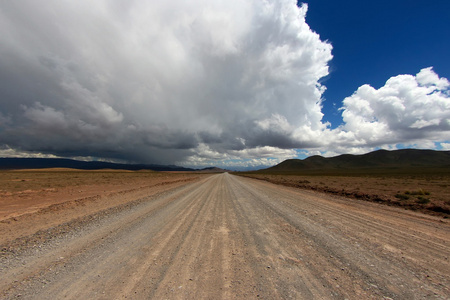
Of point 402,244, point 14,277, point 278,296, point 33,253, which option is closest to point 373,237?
point 402,244

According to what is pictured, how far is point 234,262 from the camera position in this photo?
4.61m

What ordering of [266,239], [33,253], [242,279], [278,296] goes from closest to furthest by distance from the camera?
[278,296] → [242,279] → [33,253] → [266,239]

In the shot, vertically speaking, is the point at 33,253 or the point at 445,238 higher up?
the point at 445,238

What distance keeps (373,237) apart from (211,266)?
545 centimetres

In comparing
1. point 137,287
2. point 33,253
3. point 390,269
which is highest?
point 390,269

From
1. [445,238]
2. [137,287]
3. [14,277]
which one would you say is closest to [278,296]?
[137,287]

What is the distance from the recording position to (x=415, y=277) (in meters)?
3.94

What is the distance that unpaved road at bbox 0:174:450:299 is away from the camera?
11.5 ft

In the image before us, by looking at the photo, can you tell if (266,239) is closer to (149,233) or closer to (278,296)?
(278,296)

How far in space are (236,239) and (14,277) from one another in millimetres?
5270

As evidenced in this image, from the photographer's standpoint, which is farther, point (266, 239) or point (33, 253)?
point (266, 239)

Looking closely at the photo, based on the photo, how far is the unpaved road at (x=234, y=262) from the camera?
3.50 metres

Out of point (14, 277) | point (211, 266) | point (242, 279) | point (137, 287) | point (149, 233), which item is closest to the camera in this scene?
point (137, 287)

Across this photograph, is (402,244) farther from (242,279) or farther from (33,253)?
(33,253)
